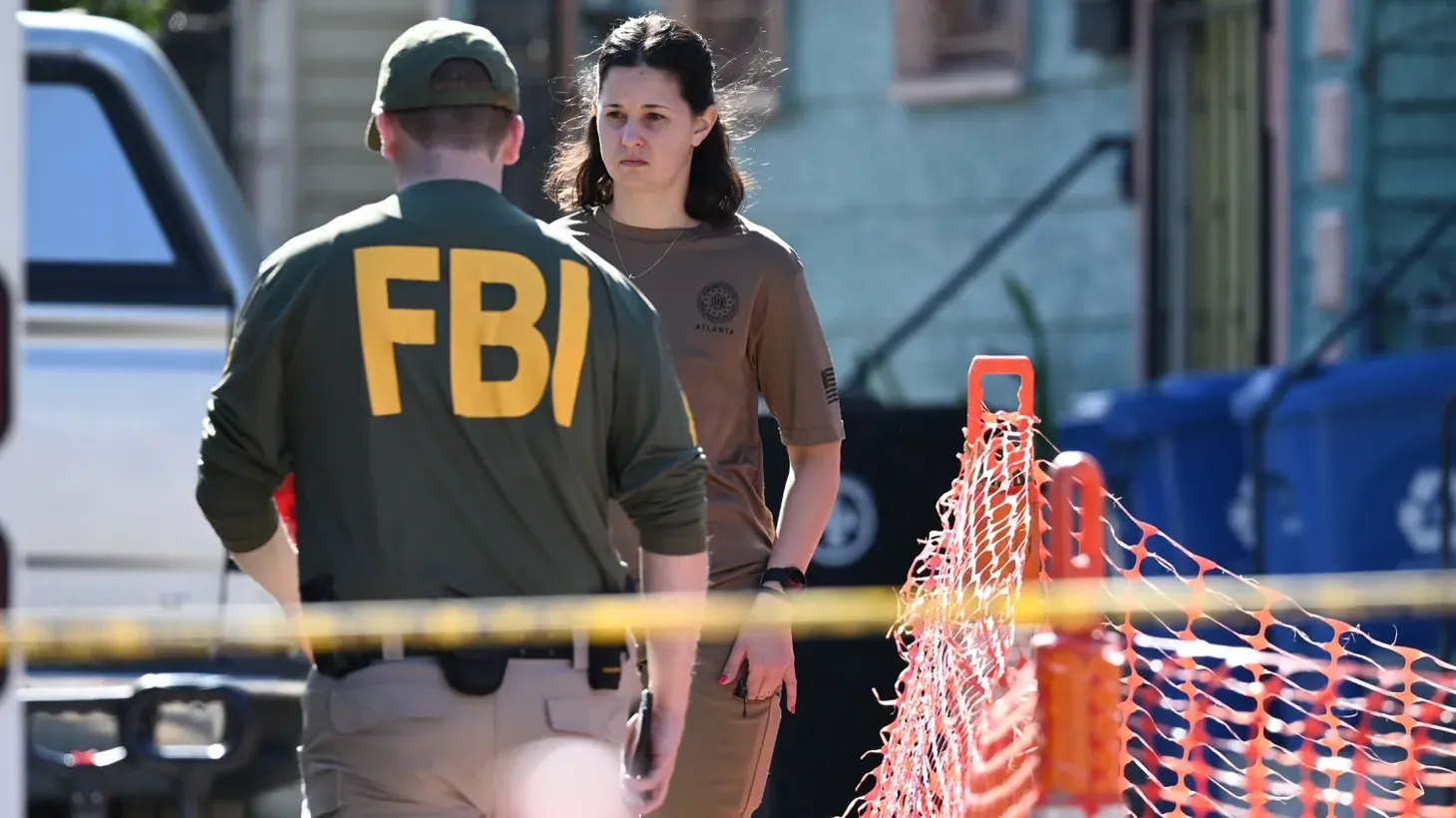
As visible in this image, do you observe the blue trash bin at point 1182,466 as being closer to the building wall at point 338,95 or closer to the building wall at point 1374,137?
the building wall at point 1374,137

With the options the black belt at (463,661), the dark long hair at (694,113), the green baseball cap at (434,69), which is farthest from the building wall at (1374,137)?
the black belt at (463,661)

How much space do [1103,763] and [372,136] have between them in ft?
4.48

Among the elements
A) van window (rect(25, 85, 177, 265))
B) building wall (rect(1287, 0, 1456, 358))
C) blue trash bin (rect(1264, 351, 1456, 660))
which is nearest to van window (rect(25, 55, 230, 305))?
van window (rect(25, 85, 177, 265))

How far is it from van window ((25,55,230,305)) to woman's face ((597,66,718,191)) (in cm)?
170

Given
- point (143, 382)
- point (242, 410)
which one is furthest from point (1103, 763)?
point (143, 382)

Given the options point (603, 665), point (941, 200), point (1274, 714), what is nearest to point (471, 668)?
point (603, 665)

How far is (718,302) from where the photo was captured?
12.7 feet

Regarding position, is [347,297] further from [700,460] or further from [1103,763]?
[1103,763]

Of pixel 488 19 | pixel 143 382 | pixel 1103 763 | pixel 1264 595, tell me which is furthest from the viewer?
pixel 488 19

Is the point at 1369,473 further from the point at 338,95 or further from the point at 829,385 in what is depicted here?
the point at 338,95

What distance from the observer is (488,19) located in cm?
1295

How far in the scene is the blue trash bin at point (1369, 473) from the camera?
7980 millimetres

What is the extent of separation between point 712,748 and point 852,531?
2.70 metres

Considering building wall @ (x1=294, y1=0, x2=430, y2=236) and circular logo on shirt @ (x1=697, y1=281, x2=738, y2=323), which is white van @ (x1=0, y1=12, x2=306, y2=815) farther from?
building wall @ (x1=294, y1=0, x2=430, y2=236)
